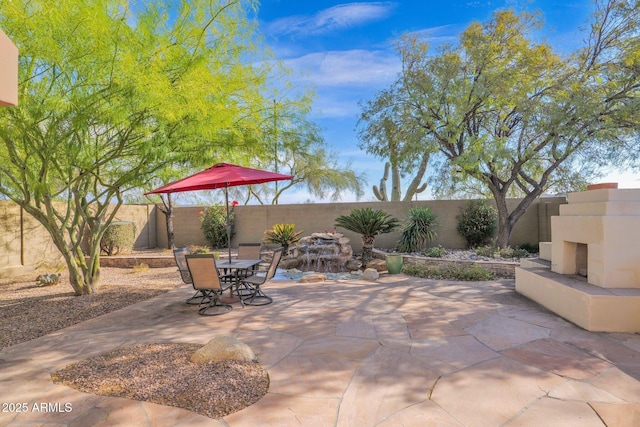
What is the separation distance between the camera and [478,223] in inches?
402

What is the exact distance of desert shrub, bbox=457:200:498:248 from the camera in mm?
10234

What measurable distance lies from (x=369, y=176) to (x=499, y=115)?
454 inches

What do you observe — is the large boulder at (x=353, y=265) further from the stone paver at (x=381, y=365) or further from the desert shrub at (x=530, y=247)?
the desert shrub at (x=530, y=247)

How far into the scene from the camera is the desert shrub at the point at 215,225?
12242mm

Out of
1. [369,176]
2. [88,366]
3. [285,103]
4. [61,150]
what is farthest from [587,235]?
[369,176]

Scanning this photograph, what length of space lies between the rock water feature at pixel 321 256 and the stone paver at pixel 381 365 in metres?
4.25

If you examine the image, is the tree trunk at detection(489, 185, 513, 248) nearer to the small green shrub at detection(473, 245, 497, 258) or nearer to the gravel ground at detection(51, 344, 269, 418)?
the small green shrub at detection(473, 245, 497, 258)

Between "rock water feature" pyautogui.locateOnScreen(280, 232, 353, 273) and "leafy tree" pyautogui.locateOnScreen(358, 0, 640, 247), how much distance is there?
337cm

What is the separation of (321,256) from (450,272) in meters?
3.53

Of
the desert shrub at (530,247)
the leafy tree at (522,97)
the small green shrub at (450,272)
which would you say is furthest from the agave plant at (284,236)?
the desert shrub at (530,247)

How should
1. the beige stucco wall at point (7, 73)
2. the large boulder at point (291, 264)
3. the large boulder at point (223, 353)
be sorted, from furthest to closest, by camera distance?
the large boulder at point (291, 264), the large boulder at point (223, 353), the beige stucco wall at point (7, 73)

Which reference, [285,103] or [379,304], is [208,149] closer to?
[285,103]

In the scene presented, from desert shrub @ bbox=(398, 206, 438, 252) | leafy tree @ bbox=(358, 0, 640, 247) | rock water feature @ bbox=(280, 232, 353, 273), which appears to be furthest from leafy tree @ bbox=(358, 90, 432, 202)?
rock water feature @ bbox=(280, 232, 353, 273)

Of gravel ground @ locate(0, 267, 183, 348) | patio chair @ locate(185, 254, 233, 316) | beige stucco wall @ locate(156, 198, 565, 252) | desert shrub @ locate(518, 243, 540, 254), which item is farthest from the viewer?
beige stucco wall @ locate(156, 198, 565, 252)
